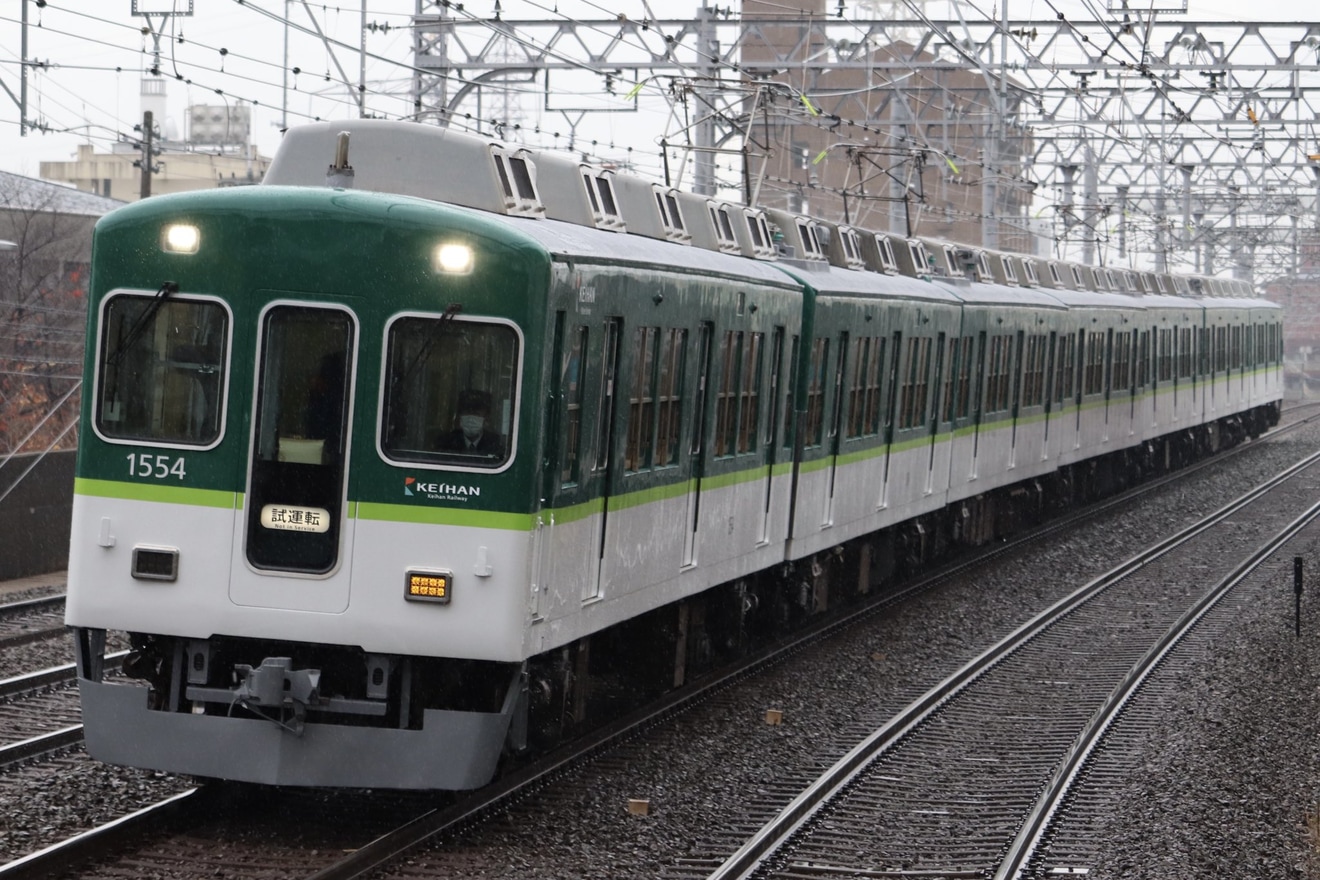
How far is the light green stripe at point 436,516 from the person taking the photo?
807cm

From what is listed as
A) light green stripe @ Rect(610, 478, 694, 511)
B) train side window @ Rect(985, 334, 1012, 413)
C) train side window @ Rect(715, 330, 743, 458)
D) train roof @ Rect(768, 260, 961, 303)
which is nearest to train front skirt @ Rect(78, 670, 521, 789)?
light green stripe @ Rect(610, 478, 694, 511)

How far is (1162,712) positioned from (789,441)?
3.09m

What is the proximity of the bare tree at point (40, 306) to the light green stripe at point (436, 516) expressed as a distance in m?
16.4

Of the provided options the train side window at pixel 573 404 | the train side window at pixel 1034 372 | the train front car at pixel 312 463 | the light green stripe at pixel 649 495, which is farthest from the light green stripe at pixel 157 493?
the train side window at pixel 1034 372

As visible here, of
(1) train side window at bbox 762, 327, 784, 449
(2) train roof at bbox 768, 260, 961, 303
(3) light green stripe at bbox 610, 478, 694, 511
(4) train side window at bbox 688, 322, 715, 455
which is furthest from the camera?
(2) train roof at bbox 768, 260, 961, 303

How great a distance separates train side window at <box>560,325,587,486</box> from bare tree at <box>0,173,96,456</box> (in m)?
15.8

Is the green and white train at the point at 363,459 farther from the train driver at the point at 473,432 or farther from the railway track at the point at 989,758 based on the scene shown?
the railway track at the point at 989,758

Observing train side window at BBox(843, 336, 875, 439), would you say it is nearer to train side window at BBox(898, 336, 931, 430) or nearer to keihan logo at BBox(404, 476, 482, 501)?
train side window at BBox(898, 336, 931, 430)

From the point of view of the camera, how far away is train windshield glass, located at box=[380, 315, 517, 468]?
812 cm

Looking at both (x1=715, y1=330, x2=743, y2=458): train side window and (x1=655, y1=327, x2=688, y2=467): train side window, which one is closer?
(x1=655, y1=327, x2=688, y2=467): train side window

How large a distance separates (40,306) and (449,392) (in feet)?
83.0

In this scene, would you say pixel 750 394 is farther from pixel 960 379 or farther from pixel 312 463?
pixel 960 379

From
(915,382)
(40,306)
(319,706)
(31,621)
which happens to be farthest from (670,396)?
(40,306)

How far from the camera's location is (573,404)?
8.92 m
